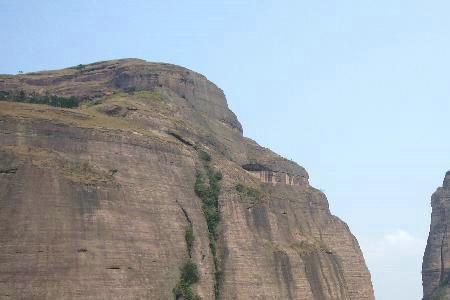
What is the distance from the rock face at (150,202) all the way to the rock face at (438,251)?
136ft

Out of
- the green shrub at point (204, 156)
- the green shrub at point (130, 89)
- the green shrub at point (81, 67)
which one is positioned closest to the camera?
the green shrub at point (204, 156)

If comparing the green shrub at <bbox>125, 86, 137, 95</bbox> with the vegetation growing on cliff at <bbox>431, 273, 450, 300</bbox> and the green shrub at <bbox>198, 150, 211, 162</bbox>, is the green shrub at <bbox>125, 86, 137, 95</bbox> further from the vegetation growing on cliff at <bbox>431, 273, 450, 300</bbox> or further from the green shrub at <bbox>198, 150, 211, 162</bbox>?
the vegetation growing on cliff at <bbox>431, 273, 450, 300</bbox>

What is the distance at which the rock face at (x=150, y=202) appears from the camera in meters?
46.8

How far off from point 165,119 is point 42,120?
1619cm

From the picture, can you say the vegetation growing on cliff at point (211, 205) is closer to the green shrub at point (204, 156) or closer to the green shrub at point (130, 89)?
the green shrub at point (204, 156)

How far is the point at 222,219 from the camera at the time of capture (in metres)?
62.9

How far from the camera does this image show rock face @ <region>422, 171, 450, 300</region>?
11888 cm

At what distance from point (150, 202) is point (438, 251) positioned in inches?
3084

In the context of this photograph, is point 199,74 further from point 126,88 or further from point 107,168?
point 107,168

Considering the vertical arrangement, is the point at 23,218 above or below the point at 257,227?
below

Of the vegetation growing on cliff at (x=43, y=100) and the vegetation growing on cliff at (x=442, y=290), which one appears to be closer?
the vegetation growing on cliff at (x=43, y=100)

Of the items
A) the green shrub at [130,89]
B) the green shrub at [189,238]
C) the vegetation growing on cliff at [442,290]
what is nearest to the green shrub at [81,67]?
the green shrub at [130,89]

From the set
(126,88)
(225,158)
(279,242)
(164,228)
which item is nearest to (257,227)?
(279,242)

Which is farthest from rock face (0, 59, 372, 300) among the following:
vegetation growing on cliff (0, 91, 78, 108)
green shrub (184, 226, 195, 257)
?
vegetation growing on cliff (0, 91, 78, 108)
